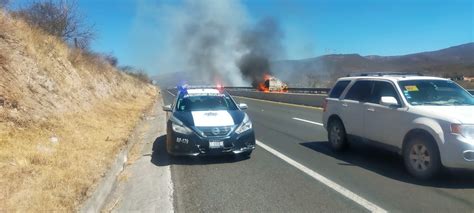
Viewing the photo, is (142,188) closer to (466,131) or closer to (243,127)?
(243,127)

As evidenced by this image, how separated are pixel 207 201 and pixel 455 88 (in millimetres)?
5184

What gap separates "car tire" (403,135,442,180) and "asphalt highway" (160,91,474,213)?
6.8 inches

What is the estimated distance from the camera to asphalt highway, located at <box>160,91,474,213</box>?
253 inches

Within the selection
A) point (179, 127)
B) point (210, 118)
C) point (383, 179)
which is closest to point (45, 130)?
point (179, 127)

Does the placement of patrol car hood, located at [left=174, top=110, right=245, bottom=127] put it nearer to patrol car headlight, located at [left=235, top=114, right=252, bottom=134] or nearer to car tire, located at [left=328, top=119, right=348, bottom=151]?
patrol car headlight, located at [left=235, top=114, right=252, bottom=134]

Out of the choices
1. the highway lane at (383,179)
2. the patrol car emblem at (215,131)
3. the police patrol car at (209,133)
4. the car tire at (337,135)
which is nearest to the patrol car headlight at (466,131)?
the highway lane at (383,179)

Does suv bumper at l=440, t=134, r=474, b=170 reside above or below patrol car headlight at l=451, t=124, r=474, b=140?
below

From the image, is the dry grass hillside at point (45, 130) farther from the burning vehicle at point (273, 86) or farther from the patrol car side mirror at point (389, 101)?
the burning vehicle at point (273, 86)

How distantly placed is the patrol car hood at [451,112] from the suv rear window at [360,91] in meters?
1.74

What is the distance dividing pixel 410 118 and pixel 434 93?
1.07 metres

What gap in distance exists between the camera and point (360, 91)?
10.1 metres

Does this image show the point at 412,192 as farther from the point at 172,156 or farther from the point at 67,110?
the point at 67,110

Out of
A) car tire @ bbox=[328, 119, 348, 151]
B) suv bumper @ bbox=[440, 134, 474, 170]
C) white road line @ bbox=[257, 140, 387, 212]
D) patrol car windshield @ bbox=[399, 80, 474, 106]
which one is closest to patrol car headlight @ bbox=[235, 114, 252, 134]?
white road line @ bbox=[257, 140, 387, 212]

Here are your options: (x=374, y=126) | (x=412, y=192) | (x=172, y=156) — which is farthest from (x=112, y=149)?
(x=412, y=192)
